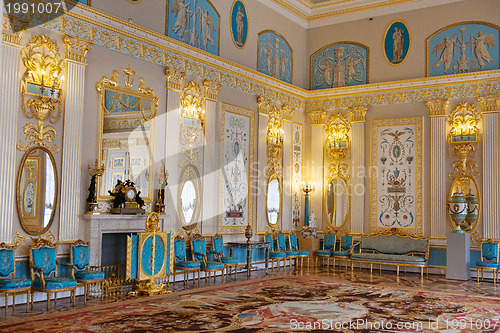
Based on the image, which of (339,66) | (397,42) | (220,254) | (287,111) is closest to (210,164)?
(220,254)

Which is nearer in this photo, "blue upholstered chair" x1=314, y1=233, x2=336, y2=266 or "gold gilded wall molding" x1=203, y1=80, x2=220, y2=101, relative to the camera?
"gold gilded wall molding" x1=203, y1=80, x2=220, y2=101

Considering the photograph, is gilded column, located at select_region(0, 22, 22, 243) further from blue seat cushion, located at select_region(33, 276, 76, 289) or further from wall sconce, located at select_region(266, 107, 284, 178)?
wall sconce, located at select_region(266, 107, 284, 178)

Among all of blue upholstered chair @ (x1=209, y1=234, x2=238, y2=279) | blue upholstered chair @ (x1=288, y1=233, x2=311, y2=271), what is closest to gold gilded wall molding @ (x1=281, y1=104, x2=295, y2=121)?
blue upholstered chair @ (x1=288, y1=233, x2=311, y2=271)

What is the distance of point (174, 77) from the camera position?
40.7ft

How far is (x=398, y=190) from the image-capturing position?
15547 millimetres

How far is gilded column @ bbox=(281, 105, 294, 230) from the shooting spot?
16172mm

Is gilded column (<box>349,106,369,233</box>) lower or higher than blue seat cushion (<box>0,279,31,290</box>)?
higher

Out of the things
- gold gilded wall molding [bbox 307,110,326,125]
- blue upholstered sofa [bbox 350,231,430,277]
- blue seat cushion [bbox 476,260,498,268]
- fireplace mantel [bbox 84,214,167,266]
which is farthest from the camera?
gold gilded wall molding [bbox 307,110,326,125]

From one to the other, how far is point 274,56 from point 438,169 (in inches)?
236

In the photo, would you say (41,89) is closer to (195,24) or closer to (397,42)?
(195,24)

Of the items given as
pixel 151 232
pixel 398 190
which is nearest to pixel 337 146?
pixel 398 190

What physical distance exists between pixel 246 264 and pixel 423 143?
20.8ft

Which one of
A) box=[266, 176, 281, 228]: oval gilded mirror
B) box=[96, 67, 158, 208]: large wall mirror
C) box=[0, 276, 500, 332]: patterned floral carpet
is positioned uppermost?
box=[96, 67, 158, 208]: large wall mirror

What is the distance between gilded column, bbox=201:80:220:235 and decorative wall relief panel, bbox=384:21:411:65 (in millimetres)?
5902
